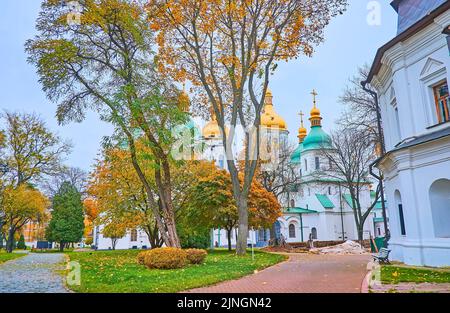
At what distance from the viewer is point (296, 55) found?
1692cm

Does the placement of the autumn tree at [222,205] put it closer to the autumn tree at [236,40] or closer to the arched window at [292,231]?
the autumn tree at [236,40]

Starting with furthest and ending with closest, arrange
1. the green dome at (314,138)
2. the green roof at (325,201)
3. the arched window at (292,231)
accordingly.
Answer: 1. the green dome at (314,138)
2. the arched window at (292,231)
3. the green roof at (325,201)

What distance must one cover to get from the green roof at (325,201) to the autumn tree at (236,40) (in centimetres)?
2905

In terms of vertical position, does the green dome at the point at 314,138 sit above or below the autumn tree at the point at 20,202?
above

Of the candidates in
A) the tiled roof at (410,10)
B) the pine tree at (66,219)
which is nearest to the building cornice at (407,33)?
the tiled roof at (410,10)

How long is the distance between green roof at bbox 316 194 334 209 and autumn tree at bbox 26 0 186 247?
3222 centimetres

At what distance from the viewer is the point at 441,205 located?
1163 cm

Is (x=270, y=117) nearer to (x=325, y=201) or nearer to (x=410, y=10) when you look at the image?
(x=325, y=201)

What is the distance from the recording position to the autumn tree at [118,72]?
50.3 feet

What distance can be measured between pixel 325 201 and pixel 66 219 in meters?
30.7
